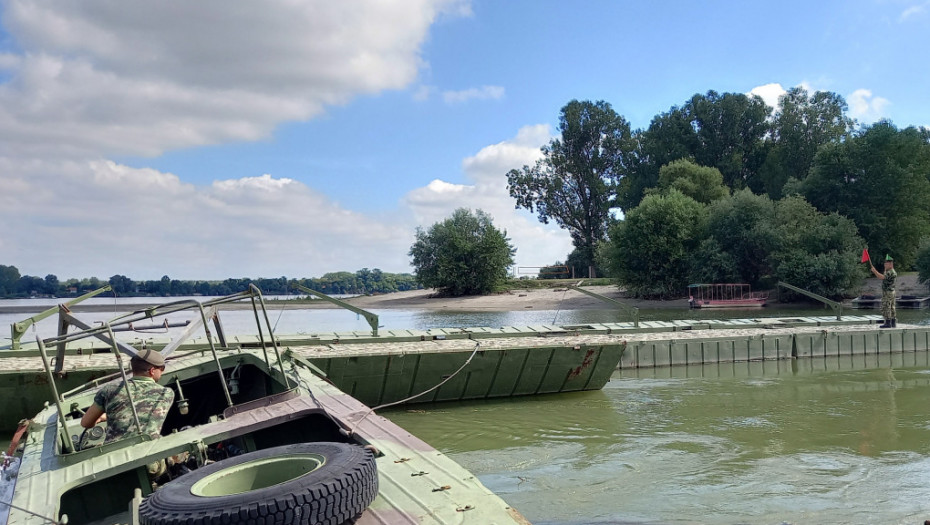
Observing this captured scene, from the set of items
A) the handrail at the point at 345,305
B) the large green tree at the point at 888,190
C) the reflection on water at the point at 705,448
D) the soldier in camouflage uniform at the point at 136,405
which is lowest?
the reflection on water at the point at 705,448

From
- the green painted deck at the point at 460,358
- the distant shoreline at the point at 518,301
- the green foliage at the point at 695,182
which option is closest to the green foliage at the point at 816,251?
the distant shoreline at the point at 518,301

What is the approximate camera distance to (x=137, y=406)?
5562mm

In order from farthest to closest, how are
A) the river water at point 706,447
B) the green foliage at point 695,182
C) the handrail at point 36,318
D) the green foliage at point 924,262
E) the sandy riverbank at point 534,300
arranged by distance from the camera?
the green foliage at point 695,182
the sandy riverbank at point 534,300
the green foliage at point 924,262
the handrail at point 36,318
the river water at point 706,447

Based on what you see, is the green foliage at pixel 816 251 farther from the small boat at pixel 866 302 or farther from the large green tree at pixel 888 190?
the large green tree at pixel 888 190

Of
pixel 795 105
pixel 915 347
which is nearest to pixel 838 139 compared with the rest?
pixel 795 105

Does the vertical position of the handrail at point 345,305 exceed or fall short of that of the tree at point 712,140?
it falls short

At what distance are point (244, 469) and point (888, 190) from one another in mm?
52364

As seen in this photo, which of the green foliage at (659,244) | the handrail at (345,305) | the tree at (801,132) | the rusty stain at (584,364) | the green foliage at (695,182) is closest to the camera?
the rusty stain at (584,364)

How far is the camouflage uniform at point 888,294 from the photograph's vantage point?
60.7ft

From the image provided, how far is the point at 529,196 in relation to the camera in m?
76.5

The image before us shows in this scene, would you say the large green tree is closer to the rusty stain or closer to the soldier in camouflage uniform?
the rusty stain

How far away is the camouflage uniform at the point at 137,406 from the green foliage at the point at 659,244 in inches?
1851

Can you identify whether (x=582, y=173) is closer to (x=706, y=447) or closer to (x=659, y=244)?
(x=659, y=244)

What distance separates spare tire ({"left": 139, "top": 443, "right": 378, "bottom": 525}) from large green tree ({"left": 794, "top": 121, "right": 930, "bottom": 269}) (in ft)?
164
